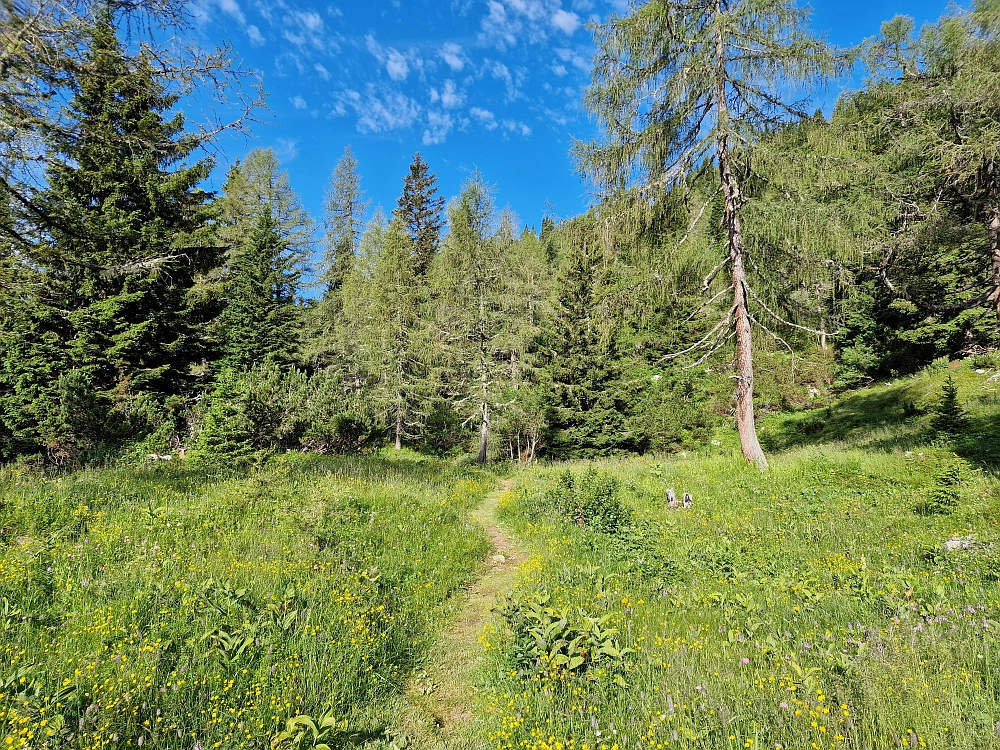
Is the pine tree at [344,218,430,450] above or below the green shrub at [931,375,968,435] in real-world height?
above

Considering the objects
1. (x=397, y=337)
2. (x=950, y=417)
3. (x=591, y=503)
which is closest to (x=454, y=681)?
(x=591, y=503)

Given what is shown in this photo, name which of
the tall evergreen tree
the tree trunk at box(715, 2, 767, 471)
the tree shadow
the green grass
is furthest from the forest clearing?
the tall evergreen tree

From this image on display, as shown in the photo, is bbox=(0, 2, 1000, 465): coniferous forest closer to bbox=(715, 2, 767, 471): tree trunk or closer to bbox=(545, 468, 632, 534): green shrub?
bbox=(715, 2, 767, 471): tree trunk

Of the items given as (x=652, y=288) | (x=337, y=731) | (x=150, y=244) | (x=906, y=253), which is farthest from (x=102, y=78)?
(x=906, y=253)

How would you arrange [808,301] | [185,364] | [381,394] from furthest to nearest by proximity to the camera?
[381,394]
[185,364]
[808,301]

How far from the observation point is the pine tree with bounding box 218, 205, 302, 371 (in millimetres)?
26188

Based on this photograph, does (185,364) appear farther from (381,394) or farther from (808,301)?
(808,301)

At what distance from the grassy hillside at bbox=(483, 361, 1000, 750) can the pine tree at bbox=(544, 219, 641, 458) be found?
11.0 m

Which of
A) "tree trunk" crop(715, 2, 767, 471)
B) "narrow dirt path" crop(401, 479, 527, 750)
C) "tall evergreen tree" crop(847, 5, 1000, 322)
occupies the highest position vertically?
"tall evergreen tree" crop(847, 5, 1000, 322)

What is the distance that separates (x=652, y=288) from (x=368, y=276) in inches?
1057

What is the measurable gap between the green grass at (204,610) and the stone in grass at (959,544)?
21.3 feet

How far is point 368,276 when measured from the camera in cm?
3431

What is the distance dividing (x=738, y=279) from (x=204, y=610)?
1286 cm

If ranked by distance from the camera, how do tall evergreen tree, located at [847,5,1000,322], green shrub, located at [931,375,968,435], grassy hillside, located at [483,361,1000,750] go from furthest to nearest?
tall evergreen tree, located at [847,5,1000,322], green shrub, located at [931,375,968,435], grassy hillside, located at [483,361,1000,750]
